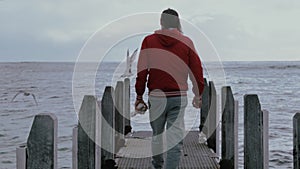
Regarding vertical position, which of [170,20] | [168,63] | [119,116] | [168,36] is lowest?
[119,116]

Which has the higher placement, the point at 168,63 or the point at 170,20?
the point at 170,20

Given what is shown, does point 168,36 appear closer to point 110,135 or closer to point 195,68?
point 195,68

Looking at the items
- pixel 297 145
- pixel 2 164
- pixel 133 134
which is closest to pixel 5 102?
pixel 2 164

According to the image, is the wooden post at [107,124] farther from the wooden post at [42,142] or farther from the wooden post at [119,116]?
the wooden post at [42,142]

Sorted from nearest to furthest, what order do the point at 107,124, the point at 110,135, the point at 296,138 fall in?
the point at 296,138 → the point at 107,124 → the point at 110,135

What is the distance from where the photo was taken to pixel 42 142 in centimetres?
432

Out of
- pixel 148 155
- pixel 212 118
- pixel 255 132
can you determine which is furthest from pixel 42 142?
pixel 212 118

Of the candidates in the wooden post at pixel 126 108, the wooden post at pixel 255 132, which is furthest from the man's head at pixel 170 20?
the wooden post at pixel 126 108

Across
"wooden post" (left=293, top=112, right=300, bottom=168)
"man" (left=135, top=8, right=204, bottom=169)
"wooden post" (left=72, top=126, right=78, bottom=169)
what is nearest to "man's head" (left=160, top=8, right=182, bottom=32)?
"man" (left=135, top=8, right=204, bottom=169)

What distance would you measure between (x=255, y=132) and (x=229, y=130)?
3.80 feet

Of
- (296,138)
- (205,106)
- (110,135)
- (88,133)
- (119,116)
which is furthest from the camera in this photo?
(205,106)

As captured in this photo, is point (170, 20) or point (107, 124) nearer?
point (170, 20)

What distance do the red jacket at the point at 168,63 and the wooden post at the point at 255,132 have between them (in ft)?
1.80

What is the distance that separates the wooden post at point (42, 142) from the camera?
4.32 m
